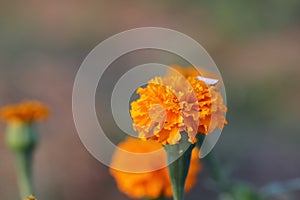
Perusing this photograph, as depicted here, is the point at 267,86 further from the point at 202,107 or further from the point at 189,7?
the point at 202,107

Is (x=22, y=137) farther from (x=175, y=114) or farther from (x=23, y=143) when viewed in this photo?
(x=175, y=114)

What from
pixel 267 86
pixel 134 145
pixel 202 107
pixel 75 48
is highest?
pixel 202 107

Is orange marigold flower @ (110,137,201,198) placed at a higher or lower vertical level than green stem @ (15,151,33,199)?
lower

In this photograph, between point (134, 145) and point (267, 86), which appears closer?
point (134, 145)

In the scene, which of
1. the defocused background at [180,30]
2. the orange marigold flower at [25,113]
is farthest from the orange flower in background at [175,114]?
the defocused background at [180,30]

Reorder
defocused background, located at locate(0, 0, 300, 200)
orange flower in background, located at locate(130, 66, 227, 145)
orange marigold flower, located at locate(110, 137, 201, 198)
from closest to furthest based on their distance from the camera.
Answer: orange flower in background, located at locate(130, 66, 227, 145)
orange marigold flower, located at locate(110, 137, 201, 198)
defocused background, located at locate(0, 0, 300, 200)

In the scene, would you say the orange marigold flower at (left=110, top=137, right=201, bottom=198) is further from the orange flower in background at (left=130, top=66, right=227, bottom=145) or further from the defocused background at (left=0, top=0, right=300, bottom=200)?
the defocused background at (left=0, top=0, right=300, bottom=200)

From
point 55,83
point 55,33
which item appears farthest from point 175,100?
point 55,33

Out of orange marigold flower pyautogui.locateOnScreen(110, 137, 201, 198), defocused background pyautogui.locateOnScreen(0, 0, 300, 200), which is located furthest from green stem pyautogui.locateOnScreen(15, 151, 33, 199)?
defocused background pyautogui.locateOnScreen(0, 0, 300, 200)
